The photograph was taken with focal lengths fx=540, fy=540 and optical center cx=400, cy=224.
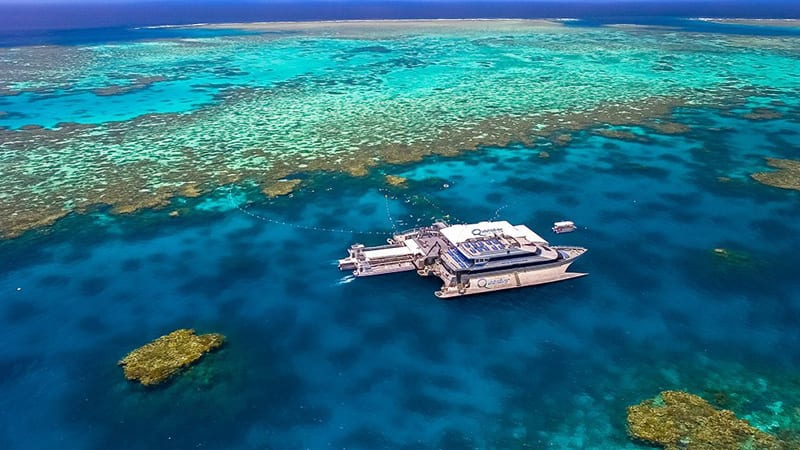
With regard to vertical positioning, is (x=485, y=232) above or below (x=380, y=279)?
above

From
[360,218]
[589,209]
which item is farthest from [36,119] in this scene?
[589,209]

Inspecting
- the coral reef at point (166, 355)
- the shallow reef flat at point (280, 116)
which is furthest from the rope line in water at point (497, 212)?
the coral reef at point (166, 355)

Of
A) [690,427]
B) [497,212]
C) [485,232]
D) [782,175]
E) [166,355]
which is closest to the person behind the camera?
[690,427]

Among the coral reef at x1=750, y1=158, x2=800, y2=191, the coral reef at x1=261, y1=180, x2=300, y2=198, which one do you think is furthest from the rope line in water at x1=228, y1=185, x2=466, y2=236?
the coral reef at x1=750, y1=158, x2=800, y2=191

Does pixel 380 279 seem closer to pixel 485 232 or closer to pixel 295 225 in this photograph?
pixel 485 232

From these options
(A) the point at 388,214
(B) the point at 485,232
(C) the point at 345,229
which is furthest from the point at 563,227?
(C) the point at 345,229
